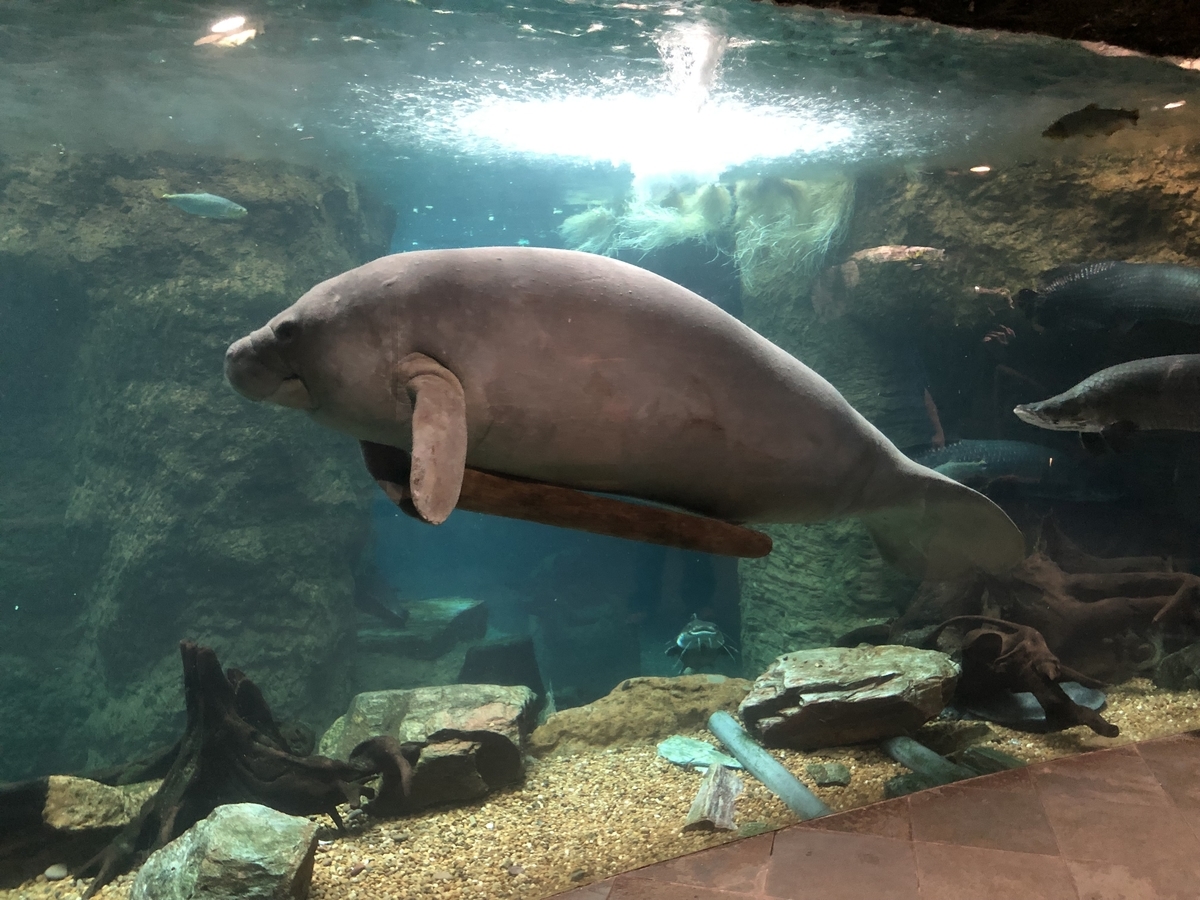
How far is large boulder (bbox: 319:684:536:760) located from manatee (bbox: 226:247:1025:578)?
2.23 m

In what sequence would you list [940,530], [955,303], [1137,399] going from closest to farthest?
[940,530] < [1137,399] < [955,303]

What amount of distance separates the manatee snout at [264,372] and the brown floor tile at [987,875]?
2923mm

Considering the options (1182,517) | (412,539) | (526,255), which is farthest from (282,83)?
(412,539)

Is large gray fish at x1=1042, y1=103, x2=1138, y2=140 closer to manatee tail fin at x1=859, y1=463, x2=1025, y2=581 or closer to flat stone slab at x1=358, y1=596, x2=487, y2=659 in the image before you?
→ manatee tail fin at x1=859, y1=463, x2=1025, y2=581

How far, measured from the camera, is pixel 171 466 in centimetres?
821

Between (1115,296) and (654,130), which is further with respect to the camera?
(654,130)

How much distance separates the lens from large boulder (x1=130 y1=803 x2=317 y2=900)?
7.68 ft

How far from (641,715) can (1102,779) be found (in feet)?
8.34

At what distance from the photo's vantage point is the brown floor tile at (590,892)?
249 cm

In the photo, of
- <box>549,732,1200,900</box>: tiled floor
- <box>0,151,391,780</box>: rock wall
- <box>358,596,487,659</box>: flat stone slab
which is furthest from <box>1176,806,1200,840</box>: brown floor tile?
<box>358,596,487,659</box>: flat stone slab

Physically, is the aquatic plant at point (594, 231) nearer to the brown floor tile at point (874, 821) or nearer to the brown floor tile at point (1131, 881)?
the brown floor tile at point (874, 821)

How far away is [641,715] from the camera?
4469 millimetres

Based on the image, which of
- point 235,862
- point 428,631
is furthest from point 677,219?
point 235,862

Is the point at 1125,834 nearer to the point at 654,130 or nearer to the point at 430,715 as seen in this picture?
the point at 430,715
